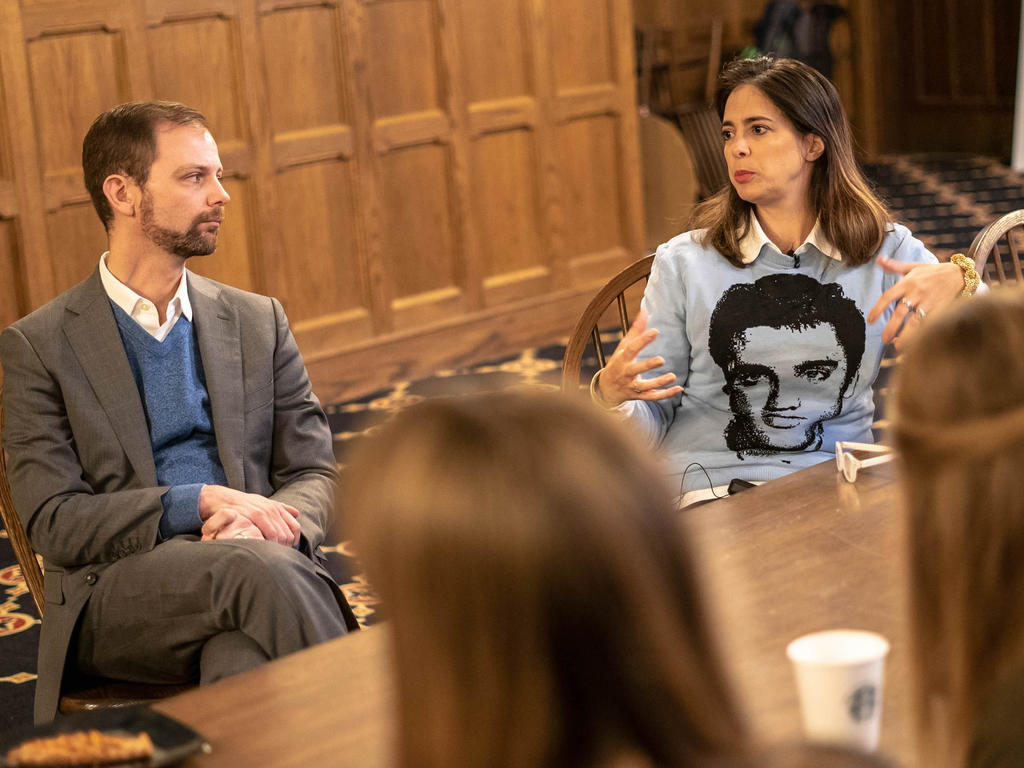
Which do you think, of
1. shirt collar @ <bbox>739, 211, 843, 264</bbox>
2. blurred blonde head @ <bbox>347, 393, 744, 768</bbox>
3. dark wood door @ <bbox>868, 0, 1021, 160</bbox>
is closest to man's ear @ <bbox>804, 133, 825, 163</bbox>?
shirt collar @ <bbox>739, 211, 843, 264</bbox>

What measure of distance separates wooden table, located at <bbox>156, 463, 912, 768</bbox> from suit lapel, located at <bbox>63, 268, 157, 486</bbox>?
86 centimetres

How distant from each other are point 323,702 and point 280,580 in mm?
724

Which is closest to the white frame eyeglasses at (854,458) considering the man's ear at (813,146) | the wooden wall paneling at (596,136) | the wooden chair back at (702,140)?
the man's ear at (813,146)

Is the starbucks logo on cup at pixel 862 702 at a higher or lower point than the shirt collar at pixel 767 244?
lower

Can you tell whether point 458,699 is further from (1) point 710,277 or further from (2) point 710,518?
(1) point 710,277

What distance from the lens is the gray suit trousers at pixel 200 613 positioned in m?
2.15

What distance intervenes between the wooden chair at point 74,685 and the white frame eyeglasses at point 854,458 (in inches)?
41.5

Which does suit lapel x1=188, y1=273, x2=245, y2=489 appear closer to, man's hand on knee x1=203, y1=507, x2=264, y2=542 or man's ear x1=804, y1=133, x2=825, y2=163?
man's hand on knee x1=203, y1=507, x2=264, y2=542

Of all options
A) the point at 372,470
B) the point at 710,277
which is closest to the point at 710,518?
the point at 710,277

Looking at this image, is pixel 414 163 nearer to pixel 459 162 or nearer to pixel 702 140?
pixel 459 162

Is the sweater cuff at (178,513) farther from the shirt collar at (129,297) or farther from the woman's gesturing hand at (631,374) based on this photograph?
the woman's gesturing hand at (631,374)

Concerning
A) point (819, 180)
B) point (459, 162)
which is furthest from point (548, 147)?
point (819, 180)

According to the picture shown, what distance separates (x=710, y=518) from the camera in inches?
76.2

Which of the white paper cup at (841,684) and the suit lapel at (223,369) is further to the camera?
the suit lapel at (223,369)
